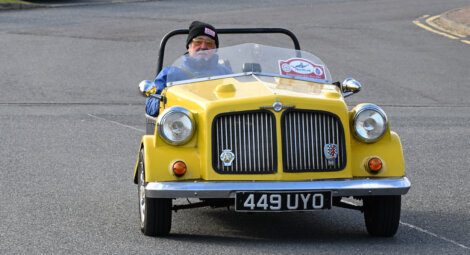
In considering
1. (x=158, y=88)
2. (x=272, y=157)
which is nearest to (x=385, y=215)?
(x=272, y=157)

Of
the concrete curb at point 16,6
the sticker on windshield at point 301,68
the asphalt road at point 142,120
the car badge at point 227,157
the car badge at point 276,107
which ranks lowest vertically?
the concrete curb at point 16,6

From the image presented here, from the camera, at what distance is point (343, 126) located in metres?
8.15

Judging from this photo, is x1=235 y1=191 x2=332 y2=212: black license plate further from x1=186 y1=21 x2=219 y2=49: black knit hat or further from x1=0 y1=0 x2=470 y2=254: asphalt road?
x1=186 y1=21 x2=219 y2=49: black knit hat

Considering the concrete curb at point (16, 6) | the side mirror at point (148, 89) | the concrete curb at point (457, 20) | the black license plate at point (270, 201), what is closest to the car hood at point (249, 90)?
the side mirror at point (148, 89)

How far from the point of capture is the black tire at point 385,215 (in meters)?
8.16

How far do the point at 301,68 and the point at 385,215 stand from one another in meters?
1.46

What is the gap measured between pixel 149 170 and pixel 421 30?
17804 mm

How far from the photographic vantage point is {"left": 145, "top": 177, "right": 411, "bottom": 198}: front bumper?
25.6ft

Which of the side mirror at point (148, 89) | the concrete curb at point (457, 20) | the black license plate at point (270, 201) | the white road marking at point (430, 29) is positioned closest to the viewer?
the black license plate at point (270, 201)

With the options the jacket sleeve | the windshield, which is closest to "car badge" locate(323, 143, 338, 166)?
the windshield

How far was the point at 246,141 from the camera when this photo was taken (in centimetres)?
802

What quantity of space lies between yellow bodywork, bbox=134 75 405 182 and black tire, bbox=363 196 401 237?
164 millimetres

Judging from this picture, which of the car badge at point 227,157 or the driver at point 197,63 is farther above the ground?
the driver at point 197,63

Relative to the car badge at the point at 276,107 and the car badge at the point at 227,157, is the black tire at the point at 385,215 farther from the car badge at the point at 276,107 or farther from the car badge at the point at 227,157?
the car badge at the point at 227,157
